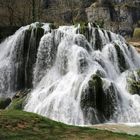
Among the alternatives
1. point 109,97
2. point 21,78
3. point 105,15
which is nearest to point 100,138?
point 109,97

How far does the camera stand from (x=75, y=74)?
99.5 feet

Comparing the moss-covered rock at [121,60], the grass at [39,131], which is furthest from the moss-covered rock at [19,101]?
the grass at [39,131]

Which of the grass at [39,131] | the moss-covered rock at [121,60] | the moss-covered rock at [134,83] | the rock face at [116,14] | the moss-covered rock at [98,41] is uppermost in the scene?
the rock face at [116,14]

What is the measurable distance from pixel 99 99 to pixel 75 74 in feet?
A: 15.9

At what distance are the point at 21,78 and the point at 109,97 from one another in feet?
36.7

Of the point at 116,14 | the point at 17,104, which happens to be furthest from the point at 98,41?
the point at 116,14

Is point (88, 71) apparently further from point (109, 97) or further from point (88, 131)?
point (88, 131)

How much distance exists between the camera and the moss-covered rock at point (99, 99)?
2545 centimetres

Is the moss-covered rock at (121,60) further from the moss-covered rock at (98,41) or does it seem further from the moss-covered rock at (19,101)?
the moss-covered rock at (19,101)

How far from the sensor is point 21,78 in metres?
34.5

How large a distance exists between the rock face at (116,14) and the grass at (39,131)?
68.9 m

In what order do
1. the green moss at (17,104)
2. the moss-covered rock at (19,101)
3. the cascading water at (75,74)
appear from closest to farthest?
the cascading water at (75,74) < the green moss at (17,104) < the moss-covered rock at (19,101)

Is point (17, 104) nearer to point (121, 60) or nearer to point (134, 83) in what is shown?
point (134, 83)

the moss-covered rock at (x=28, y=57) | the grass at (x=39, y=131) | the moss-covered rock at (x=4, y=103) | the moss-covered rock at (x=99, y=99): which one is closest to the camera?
the grass at (x=39, y=131)
